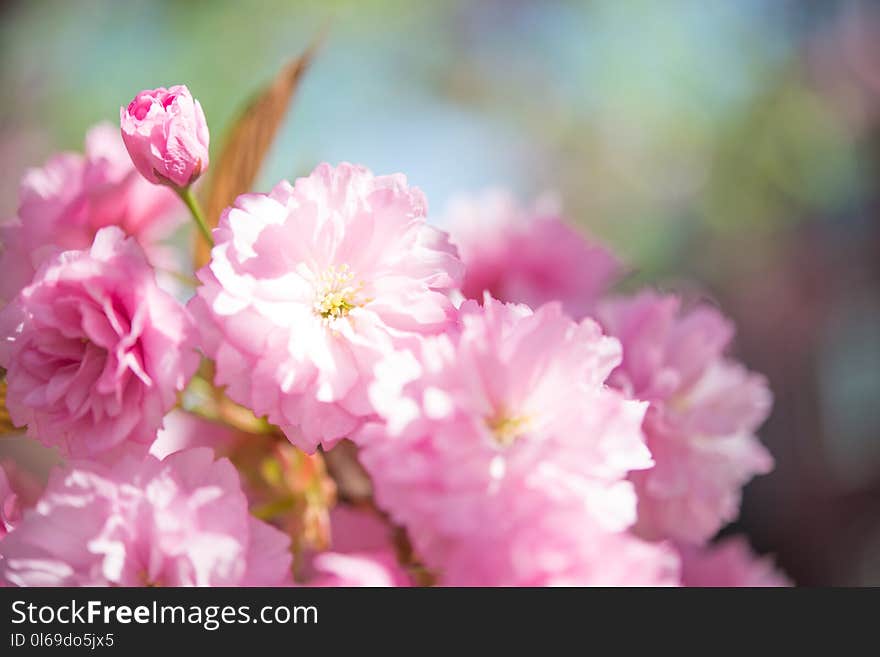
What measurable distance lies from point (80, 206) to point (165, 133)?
4.8 inches

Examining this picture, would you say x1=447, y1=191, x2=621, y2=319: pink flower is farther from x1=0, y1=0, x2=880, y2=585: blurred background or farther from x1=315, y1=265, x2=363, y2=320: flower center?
x1=0, y1=0, x2=880, y2=585: blurred background

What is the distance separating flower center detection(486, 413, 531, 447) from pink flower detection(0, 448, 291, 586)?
8 cm

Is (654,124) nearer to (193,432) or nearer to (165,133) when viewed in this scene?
(193,432)

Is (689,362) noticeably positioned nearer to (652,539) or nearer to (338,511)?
(652,539)

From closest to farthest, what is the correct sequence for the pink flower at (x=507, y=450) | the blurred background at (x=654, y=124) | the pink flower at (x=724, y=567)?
1. the pink flower at (x=507, y=450)
2. the pink flower at (x=724, y=567)
3. the blurred background at (x=654, y=124)

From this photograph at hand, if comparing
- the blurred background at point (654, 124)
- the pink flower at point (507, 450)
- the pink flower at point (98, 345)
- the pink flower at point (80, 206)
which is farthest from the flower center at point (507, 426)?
the blurred background at point (654, 124)

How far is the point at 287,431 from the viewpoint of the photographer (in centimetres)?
32

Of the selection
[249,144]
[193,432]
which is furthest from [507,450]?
[193,432]

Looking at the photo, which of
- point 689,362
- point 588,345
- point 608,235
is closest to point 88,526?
point 588,345

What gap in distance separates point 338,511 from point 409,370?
21 cm

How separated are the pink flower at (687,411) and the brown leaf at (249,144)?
20 centimetres

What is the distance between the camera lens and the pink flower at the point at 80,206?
0.41 meters

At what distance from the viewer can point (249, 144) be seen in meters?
0.45

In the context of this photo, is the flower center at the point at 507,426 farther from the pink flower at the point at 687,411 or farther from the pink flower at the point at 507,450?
the pink flower at the point at 687,411
